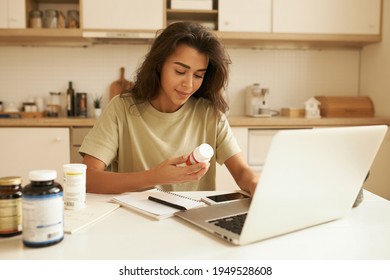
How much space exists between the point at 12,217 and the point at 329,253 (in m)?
0.65

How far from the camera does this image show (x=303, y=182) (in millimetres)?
784

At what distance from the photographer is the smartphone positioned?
1099mm

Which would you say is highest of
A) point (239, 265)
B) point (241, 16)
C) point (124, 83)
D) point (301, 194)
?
point (241, 16)

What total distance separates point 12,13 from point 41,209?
259 centimetres

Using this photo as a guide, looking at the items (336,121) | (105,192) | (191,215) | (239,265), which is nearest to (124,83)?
(336,121)

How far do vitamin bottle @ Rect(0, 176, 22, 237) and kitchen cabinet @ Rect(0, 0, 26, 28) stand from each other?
2447 millimetres

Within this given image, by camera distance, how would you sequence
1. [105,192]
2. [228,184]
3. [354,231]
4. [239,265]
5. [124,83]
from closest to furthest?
1. [239,265]
2. [354,231]
3. [105,192]
4. [228,184]
5. [124,83]

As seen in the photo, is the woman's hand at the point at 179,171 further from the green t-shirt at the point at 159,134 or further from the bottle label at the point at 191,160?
the green t-shirt at the point at 159,134

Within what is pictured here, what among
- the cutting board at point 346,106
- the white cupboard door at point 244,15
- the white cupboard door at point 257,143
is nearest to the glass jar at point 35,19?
the white cupboard door at point 244,15

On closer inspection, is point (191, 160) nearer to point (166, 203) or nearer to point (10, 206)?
point (166, 203)

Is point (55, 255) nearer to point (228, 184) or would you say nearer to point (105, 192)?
point (105, 192)

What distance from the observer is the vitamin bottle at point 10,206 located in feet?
2.52

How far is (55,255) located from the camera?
730mm

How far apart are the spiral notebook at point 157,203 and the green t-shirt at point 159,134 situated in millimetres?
376
